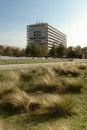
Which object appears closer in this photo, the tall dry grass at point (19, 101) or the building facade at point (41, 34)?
the tall dry grass at point (19, 101)

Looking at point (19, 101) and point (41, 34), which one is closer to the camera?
point (19, 101)

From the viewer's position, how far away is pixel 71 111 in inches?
210


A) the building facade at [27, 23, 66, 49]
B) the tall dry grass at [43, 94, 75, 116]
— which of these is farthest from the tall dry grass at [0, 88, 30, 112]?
the building facade at [27, 23, 66, 49]

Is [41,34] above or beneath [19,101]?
above

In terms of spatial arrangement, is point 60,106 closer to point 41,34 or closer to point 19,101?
point 19,101

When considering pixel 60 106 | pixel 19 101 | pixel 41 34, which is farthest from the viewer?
pixel 41 34

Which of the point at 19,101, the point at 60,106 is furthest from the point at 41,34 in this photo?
the point at 60,106

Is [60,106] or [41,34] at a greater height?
[41,34]

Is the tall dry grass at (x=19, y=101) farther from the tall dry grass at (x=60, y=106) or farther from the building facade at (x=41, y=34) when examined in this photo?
the building facade at (x=41, y=34)

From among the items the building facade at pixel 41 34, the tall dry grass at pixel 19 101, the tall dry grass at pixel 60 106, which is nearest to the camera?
the tall dry grass at pixel 60 106

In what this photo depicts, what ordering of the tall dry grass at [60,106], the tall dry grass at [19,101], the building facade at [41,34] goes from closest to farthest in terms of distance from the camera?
the tall dry grass at [60,106], the tall dry grass at [19,101], the building facade at [41,34]

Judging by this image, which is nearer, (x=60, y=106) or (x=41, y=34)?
(x=60, y=106)

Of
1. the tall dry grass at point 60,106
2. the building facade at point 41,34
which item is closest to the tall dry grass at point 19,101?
the tall dry grass at point 60,106

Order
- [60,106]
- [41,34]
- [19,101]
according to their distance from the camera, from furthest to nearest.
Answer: [41,34] → [19,101] → [60,106]
